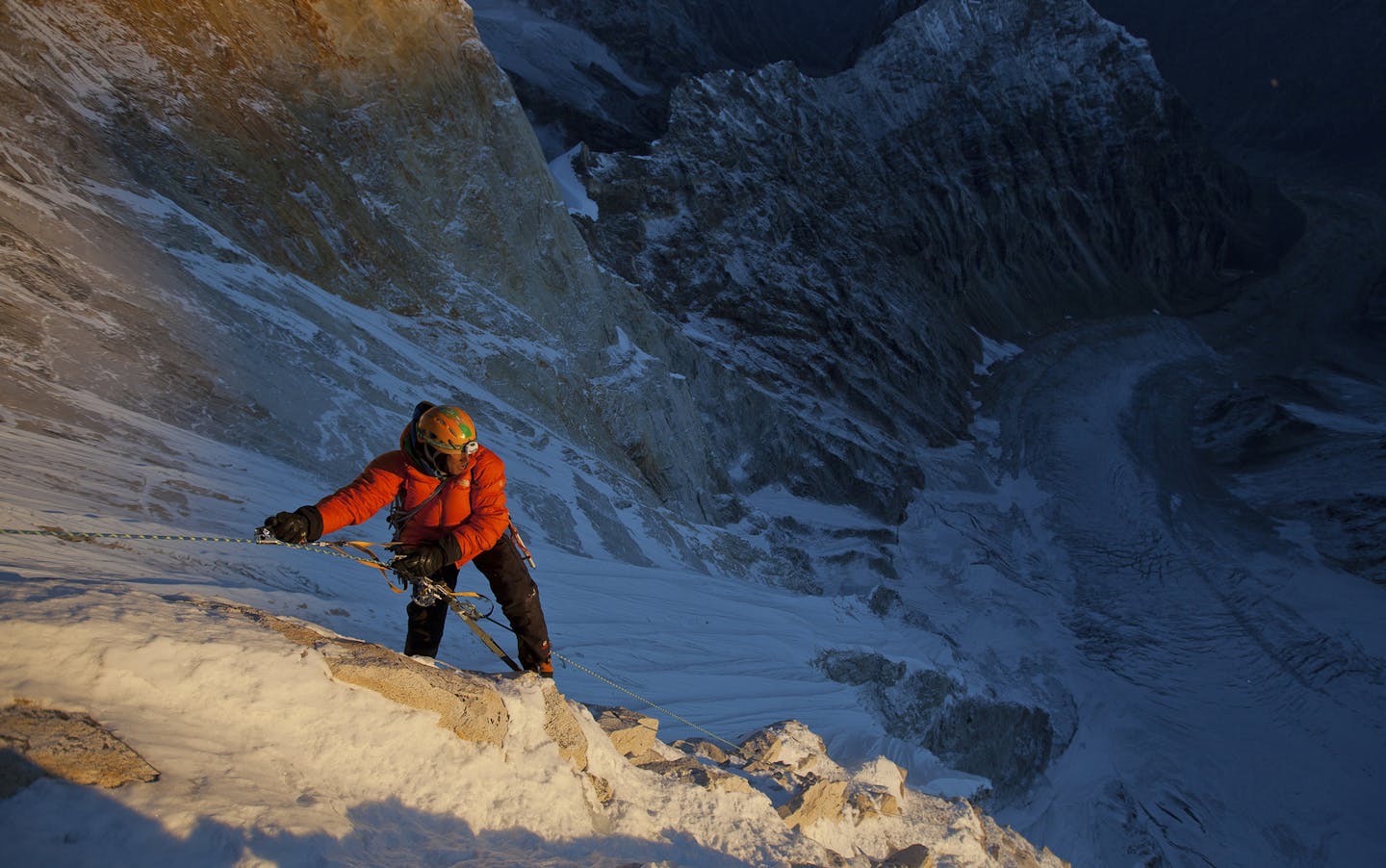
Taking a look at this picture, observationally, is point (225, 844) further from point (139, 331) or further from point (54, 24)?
point (54, 24)

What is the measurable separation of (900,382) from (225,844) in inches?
1465

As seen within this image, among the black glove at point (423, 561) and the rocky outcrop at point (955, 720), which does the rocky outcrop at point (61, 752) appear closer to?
the black glove at point (423, 561)

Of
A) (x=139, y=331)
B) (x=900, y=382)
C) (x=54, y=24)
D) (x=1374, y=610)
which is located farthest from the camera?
(x=900, y=382)

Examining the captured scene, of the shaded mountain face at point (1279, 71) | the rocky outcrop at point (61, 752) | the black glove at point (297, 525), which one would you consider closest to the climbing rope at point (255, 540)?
the black glove at point (297, 525)

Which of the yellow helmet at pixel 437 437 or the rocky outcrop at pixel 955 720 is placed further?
the rocky outcrop at pixel 955 720

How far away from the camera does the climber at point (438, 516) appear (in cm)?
470

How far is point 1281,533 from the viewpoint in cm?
3162

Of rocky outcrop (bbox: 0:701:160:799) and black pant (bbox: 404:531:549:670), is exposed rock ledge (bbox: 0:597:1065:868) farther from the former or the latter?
black pant (bbox: 404:531:549:670)

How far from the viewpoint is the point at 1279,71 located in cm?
9062

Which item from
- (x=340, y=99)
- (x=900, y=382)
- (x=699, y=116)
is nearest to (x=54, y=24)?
(x=340, y=99)

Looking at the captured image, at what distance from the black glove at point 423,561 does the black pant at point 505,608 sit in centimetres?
47

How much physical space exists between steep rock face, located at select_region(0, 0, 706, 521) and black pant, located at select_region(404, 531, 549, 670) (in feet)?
18.7

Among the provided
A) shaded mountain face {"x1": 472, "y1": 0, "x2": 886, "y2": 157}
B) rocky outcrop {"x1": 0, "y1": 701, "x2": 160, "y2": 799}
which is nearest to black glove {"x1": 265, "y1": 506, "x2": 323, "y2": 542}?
rocky outcrop {"x1": 0, "y1": 701, "x2": 160, "y2": 799}

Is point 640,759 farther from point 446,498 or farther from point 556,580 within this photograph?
point 556,580
